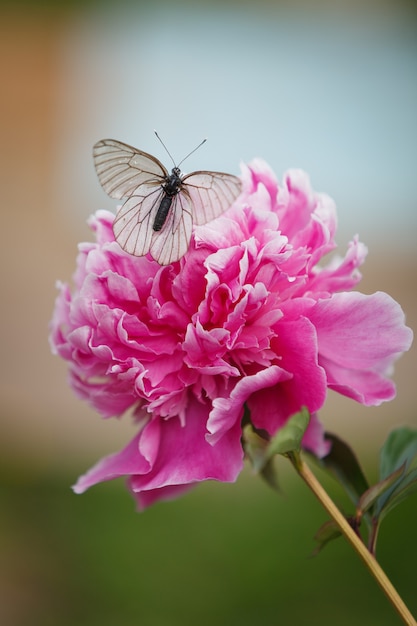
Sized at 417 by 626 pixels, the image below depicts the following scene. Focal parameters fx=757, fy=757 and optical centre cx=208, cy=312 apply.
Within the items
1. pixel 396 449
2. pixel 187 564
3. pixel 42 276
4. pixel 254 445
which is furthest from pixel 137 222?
pixel 42 276

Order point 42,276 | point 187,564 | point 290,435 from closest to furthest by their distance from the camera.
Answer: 1. point 290,435
2. point 187,564
3. point 42,276

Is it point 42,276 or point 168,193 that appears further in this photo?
point 42,276

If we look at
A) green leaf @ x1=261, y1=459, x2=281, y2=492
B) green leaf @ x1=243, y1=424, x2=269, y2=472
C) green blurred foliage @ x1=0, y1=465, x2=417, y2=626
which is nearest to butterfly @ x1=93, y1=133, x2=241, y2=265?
green leaf @ x1=243, y1=424, x2=269, y2=472

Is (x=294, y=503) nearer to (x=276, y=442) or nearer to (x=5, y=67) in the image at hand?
(x=276, y=442)

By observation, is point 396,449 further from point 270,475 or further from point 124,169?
point 124,169

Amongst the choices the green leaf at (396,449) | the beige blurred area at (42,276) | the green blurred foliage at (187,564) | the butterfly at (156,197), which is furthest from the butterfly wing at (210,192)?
the beige blurred area at (42,276)

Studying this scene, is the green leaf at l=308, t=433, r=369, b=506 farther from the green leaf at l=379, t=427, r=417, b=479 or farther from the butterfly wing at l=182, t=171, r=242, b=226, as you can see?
the butterfly wing at l=182, t=171, r=242, b=226

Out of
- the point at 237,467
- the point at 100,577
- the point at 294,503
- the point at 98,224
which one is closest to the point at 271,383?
the point at 237,467
